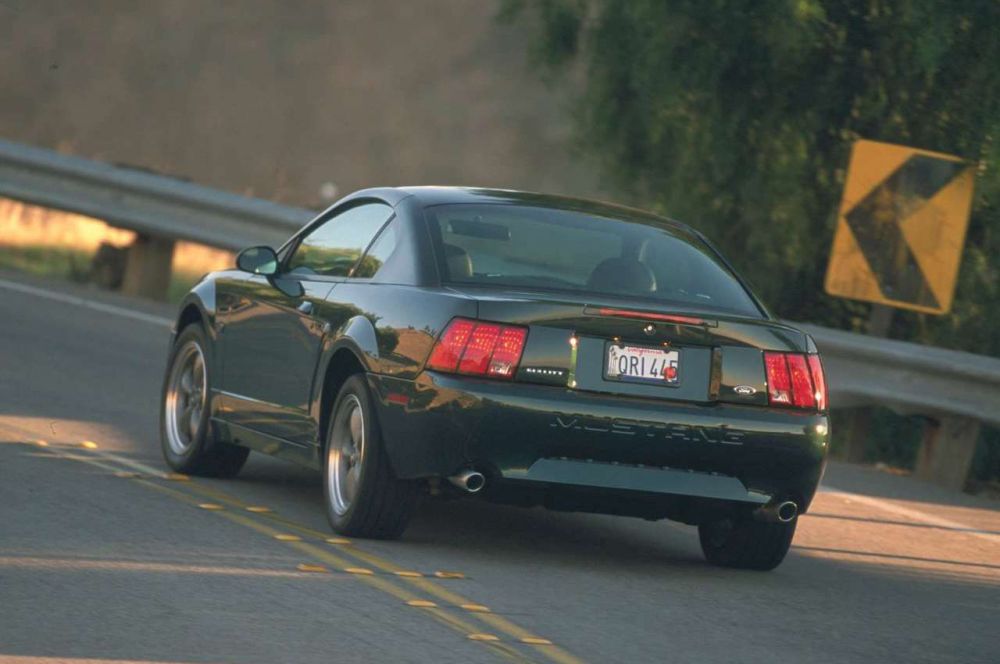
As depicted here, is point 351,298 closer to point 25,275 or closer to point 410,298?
point 410,298

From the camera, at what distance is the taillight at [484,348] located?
7684 millimetres

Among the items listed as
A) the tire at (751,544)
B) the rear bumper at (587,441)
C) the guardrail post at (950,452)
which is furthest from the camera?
the guardrail post at (950,452)

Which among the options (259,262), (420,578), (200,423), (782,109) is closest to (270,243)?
(782,109)

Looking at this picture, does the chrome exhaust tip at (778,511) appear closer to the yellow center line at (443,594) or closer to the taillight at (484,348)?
the taillight at (484,348)

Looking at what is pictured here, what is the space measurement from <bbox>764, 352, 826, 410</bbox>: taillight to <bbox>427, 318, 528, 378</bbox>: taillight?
1014 millimetres

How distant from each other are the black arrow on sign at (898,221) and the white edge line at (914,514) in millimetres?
2254

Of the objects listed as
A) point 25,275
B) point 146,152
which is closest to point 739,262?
point 25,275

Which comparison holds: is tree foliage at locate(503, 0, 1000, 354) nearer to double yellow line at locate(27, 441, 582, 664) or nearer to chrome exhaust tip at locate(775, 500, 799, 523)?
chrome exhaust tip at locate(775, 500, 799, 523)

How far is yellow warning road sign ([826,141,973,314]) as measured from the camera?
1325 cm

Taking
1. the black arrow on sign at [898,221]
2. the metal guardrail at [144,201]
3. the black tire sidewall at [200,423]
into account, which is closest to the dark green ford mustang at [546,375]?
the black tire sidewall at [200,423]

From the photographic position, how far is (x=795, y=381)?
8039 millimetres

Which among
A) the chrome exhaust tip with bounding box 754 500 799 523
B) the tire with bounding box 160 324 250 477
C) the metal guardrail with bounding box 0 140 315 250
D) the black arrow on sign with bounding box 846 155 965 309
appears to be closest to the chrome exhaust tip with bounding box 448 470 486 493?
the chrome exhaust tip with bounding box 754 500 799 523

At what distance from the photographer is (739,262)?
637 inches

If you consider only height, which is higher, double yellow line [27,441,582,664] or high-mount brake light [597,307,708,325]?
high-mount brake light [597,307,708,325]
